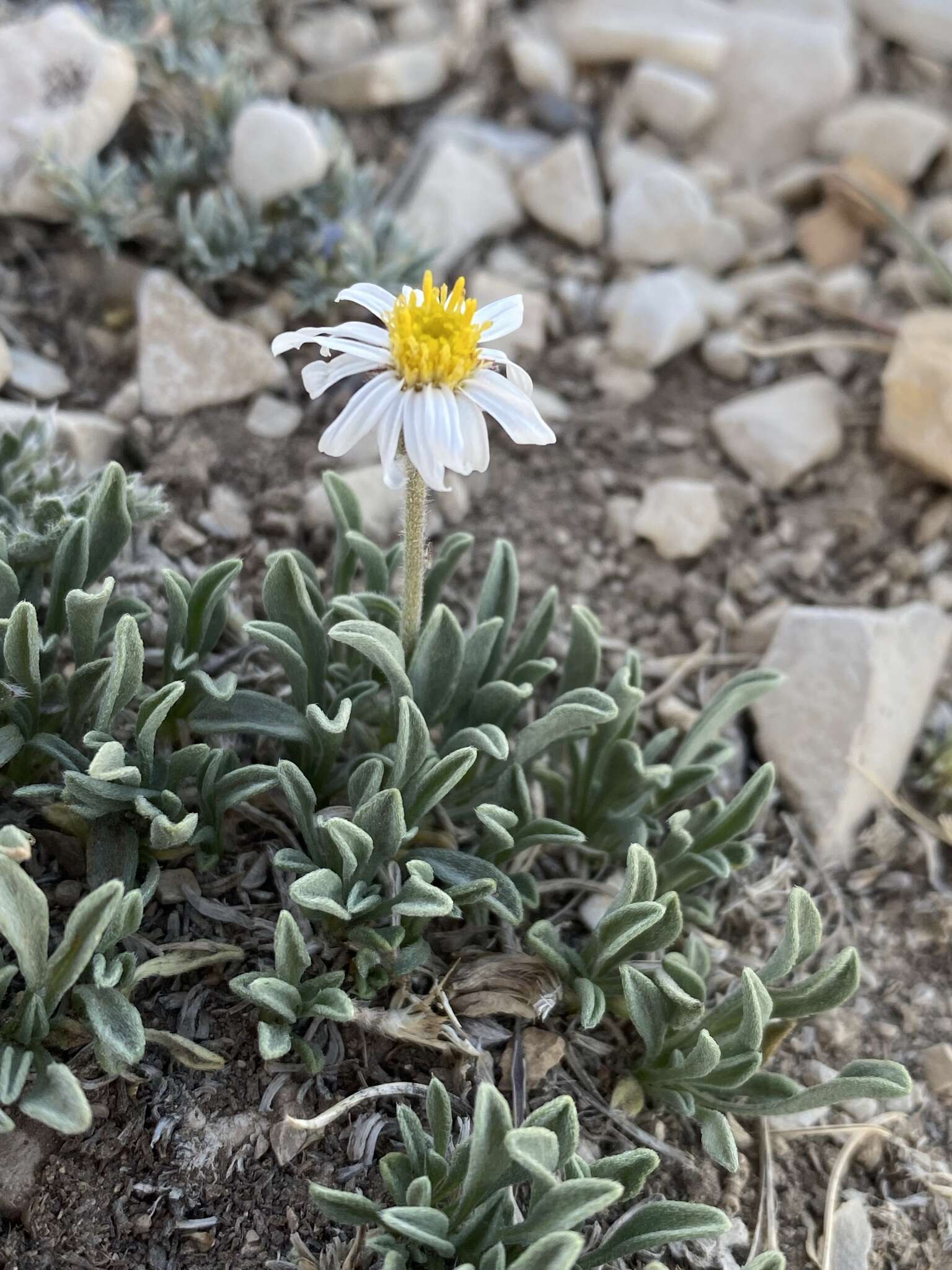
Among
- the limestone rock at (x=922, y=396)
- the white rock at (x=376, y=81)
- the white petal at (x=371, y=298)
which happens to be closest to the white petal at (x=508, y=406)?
the white petal at (x=371, y=298)

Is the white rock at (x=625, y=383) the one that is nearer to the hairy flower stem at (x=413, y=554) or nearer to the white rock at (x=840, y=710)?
the white rock at (x=840, y=710)

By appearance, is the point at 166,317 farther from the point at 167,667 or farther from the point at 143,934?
the point at 143,934

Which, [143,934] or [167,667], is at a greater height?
[167,667]

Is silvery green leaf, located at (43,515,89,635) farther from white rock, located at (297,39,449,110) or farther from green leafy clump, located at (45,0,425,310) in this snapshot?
white rock, located at (297,39,449,110)

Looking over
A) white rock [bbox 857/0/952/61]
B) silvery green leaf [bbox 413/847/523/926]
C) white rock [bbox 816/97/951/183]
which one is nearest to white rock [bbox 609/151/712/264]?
white rock [bbox 816/97/951/183]

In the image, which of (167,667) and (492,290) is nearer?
(167,667)

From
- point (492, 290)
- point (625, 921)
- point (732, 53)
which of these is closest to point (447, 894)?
point (625, 921)

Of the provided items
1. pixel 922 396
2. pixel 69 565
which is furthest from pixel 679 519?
pixel 69 565
